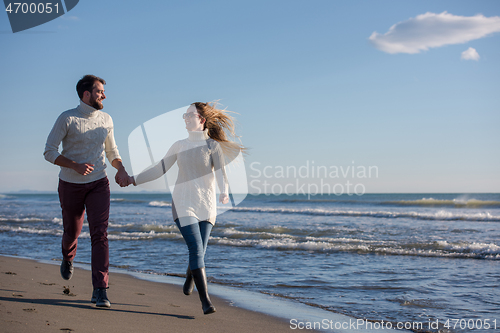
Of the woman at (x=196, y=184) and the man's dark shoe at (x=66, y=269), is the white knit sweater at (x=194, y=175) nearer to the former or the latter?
the woman at (x=196, y=184)

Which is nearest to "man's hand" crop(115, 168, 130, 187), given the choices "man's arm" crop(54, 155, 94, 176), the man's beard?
"man's arm" crop(54, 155, 94, 176)

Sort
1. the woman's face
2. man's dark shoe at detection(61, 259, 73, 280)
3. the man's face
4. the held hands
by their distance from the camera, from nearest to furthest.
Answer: the man's face
the held hands
the woman's face
man's dark shoe at detection(61, 259, 73, 280)

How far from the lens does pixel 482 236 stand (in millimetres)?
11633

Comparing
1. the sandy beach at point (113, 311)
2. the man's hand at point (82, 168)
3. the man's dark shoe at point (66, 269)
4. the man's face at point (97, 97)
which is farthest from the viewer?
the man's dark shoe at point (66, 269)

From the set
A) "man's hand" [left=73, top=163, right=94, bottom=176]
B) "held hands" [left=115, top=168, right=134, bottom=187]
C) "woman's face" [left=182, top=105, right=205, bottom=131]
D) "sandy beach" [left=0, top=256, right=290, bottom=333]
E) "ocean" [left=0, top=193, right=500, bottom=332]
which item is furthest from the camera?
"ocean" [left=0, top=193, right=500, bottom=332]

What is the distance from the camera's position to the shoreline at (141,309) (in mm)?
2994

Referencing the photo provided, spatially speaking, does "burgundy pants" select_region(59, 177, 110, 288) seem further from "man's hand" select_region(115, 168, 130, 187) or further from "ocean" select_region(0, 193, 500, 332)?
"ocean" select_region(0, 193, 500, 332)

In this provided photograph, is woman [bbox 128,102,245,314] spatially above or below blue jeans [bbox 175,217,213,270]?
above

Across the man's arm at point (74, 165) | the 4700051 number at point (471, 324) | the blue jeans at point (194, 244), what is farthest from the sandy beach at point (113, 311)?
the 4700051 number at point (471, 324)

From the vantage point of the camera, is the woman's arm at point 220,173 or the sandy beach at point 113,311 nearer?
the sandy beach at point 113,311

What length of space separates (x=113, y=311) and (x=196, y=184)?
131 cm

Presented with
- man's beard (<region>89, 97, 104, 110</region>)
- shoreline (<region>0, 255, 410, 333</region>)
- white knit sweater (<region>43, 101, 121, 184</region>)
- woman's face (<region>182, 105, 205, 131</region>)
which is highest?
man's beard (<region>89, 97, 104, 110</region>)

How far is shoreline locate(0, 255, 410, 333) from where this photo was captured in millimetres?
2994

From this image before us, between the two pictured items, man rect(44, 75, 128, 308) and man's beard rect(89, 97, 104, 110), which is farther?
man's beard rect(89, 97, 104, 110)
